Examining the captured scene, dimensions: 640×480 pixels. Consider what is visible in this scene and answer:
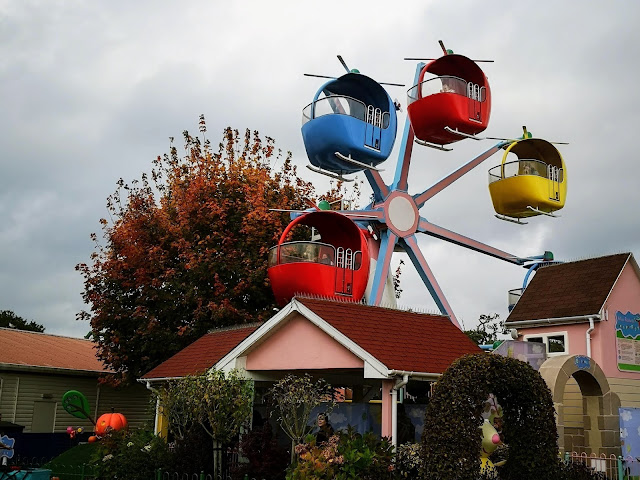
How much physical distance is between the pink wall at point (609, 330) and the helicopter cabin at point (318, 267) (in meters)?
7.09

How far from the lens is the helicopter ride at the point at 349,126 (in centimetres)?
2094

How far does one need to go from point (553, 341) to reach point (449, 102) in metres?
8.65

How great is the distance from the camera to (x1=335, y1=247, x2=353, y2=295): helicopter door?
20703 mm

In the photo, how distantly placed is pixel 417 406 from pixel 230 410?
4594 millimetres

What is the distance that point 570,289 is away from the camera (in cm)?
2397

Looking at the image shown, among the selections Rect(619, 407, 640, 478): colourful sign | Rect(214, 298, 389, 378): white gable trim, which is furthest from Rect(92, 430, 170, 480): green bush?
Rect(619, 407, 640, 478): colourful sign

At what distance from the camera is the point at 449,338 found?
58.4 ft

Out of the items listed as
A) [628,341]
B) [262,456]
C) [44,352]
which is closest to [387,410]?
[262,456]

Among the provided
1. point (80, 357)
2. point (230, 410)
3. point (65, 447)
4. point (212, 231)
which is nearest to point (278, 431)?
point (230, 410)

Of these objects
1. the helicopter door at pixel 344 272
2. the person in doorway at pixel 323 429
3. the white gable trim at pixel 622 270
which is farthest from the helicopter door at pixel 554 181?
the person in doorway at pixel 323 429

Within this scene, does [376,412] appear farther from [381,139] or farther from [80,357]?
[80,357]

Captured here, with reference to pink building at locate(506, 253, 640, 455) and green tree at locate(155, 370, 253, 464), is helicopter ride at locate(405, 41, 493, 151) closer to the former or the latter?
pink building at locate(506, 253, 640, 455)

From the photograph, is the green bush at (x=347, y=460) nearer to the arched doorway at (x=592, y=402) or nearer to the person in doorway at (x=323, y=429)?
the person in doorway at (x=323, y=429)

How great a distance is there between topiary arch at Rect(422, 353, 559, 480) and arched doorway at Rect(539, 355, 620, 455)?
533 cm
